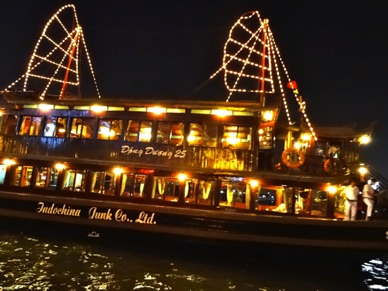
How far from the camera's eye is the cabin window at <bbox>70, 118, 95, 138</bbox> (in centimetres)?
1349

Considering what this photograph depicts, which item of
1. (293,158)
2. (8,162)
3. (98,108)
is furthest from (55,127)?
(293,158)

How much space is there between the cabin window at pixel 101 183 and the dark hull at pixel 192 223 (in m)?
1.30

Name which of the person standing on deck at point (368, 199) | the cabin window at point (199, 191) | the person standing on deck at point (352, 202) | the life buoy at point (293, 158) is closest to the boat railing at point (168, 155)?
the life buoy at point (293, 158)

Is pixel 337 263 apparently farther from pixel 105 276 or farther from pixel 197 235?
pixel 105 276

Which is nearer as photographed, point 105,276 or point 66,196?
point 105,276

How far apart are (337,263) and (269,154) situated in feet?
13.6

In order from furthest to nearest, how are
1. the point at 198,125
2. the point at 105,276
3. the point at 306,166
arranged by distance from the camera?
the point at 198,125 < the point at 306,166 < the point at 105,276

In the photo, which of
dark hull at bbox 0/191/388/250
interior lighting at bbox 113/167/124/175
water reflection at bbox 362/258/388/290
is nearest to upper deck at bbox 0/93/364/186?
interior lighting at bbox 113/167/124/175

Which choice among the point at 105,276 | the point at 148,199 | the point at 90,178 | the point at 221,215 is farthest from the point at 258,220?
the point at 90,178

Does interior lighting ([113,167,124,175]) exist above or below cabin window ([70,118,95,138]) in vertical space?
below

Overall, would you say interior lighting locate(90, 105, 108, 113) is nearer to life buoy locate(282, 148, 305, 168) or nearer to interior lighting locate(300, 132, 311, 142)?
life buoy locate(282, 148, 305, 168)

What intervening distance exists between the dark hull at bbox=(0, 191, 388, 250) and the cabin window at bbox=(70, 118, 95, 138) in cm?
282

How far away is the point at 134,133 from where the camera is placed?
42.8 ft

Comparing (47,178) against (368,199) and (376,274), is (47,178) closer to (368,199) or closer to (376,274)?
(368,199)
